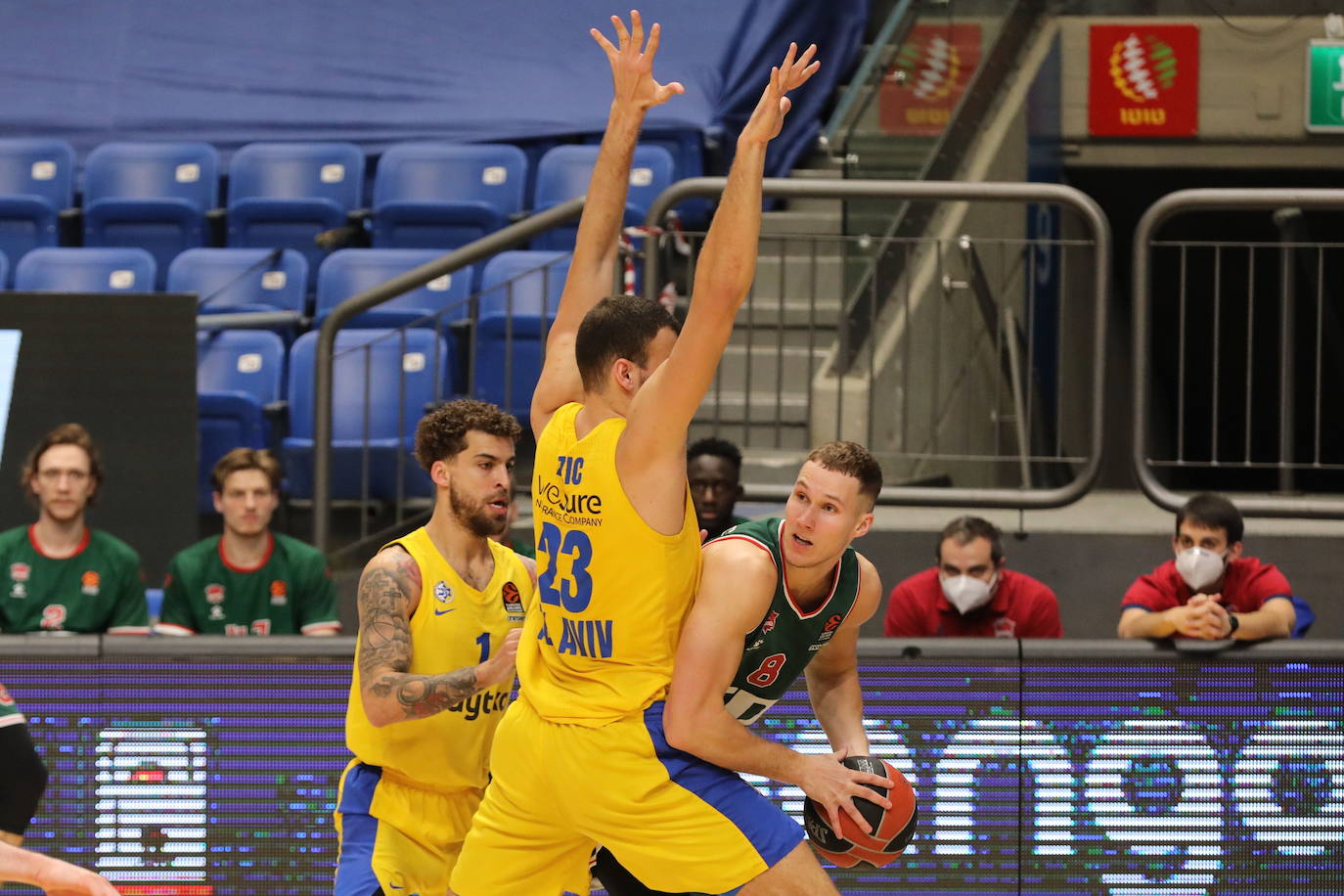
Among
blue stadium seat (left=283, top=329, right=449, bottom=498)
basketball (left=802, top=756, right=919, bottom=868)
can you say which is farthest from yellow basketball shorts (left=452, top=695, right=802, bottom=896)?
blue stadium seat (left=283, top=329, right=449, bottom=498)

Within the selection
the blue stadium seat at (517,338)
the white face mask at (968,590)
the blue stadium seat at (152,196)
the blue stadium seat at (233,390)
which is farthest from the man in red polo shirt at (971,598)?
the blue stadium seat at (152,196)

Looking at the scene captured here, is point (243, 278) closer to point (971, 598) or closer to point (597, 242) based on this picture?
point (971, 598)

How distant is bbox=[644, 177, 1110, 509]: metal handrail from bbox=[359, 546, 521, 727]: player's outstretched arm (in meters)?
2.64

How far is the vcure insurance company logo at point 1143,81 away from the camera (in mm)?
11586

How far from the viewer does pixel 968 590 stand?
248 inches

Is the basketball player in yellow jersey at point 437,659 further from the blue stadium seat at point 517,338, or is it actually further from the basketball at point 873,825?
the blue stadium seat at point 517,338

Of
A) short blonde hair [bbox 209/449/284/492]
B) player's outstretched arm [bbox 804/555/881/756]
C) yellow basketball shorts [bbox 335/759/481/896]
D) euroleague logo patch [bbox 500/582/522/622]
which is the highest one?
short blonde hair [bbox 209/449/284/492]

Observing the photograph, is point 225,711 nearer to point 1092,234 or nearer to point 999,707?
point 999,707

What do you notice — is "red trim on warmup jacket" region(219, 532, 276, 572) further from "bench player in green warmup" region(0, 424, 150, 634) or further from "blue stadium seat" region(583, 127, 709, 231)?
"blue stadium seat" region(583, 127, 709, 231)

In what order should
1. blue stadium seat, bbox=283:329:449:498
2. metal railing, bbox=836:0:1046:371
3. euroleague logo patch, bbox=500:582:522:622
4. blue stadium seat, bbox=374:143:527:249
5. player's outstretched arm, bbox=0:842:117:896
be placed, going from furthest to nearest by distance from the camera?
blue stadium seat, bbox=374:143:527:249 → blue stadium seat, bbox=283:329:449:498 → metal railing, bbox=836:0:1046:371 → euroleague logo patch, bbox=500:582:522:622 → player's outstretched arm, bbox=0:842:117:896

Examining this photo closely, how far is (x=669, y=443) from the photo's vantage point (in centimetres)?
380

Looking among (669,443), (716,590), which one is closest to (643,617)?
(716,590)

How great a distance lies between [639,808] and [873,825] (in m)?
0.57

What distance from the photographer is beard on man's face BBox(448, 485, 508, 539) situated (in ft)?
15.5
